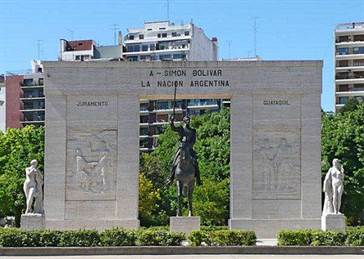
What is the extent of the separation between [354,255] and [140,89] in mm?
13975

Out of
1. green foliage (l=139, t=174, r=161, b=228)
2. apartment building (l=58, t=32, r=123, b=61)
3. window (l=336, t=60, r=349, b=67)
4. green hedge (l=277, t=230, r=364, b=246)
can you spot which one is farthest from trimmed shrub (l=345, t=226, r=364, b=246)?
A: apartment building (l=58, t=32, r=123, b=61)

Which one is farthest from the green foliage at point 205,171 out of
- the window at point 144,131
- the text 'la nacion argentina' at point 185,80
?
the window at point 144,131

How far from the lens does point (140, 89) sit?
33.8 meters

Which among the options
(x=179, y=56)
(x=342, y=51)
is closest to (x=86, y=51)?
(x=179, y=56)

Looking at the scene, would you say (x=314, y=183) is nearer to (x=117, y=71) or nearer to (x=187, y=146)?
(x=187, y=146)

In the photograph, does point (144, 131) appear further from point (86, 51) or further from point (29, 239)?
point (29, 239)

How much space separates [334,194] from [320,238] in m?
5.44

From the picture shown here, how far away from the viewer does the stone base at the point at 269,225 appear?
32750mm

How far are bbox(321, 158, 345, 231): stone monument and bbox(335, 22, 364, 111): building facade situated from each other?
68112 mm

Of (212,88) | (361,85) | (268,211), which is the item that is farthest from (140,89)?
(361,85)

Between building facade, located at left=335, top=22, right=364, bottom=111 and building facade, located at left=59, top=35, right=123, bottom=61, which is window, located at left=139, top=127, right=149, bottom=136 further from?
building facade, located at left=335, top=22, right=364, bottom=111

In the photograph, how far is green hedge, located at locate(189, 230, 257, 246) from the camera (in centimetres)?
2561

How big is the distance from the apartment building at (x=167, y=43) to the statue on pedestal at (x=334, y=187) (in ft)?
247

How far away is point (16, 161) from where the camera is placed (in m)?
54.1
